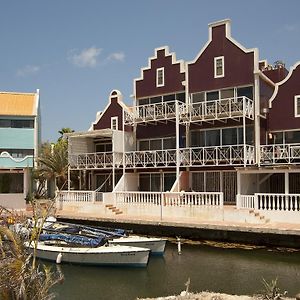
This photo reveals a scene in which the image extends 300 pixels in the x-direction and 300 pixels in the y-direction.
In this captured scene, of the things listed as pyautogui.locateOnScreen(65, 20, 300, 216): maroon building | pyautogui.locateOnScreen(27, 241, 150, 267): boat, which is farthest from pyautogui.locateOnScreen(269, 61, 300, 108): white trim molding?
pyautogui.locateOnScreen(27, 241, 150, 267): boat

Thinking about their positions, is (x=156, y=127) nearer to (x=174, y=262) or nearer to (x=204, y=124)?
(x=204, y=124)

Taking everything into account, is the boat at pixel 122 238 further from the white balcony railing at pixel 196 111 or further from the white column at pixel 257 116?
the white balcony railing at pixel 196 111

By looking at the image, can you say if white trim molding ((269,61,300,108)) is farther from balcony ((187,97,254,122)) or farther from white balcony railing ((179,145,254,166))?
white balcony railing ((179,145,254,166))

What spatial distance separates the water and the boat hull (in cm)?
43

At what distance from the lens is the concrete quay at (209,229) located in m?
22.1

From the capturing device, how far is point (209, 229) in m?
23.6

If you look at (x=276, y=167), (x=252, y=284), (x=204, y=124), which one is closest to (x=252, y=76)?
(x=204, y=124)

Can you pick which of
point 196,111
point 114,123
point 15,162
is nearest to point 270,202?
point 196,111

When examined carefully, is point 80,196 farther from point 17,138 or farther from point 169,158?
point 17,138

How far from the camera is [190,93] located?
32531 mm

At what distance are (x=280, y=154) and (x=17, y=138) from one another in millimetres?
25331

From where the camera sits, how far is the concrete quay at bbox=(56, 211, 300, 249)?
22.1 m

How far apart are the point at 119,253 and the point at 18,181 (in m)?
19.6

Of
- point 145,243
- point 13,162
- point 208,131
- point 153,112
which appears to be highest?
point 153,112
